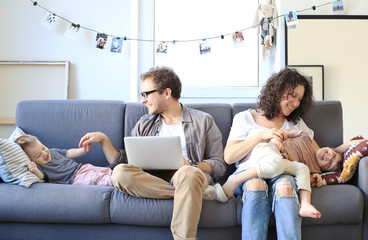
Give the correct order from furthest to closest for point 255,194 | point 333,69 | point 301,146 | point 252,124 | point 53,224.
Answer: point 333,69, point 252,124, point 301,146, point 53,224, point 255,194

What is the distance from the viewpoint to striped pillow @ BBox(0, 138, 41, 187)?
1855 millimetres

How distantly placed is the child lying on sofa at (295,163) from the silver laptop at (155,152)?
0.71ft

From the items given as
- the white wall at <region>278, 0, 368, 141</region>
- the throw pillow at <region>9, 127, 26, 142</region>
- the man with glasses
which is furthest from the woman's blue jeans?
the white wall at <region>278, 0, 368, 141</region>

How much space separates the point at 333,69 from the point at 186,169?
1.77 meters

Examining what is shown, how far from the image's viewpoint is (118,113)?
2338 millimetres

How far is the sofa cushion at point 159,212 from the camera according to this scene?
5.59 ft

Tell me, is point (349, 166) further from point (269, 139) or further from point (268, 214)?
point (268, 214)

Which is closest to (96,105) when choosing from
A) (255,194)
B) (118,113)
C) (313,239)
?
(118,113)

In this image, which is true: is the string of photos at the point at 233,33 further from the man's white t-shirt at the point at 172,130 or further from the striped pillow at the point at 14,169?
the striped pillow at the point at 14,169

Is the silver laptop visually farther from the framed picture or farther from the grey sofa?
the framed picture

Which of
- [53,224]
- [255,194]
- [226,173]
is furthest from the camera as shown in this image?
[226,173]

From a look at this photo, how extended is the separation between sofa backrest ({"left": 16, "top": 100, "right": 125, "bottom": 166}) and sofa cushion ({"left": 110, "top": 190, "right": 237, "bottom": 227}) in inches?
24.1

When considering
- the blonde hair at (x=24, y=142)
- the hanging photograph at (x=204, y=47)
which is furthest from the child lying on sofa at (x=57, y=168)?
the hanging photograph at (x=204, y=47)

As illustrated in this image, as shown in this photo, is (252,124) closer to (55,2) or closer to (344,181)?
(344,181)
